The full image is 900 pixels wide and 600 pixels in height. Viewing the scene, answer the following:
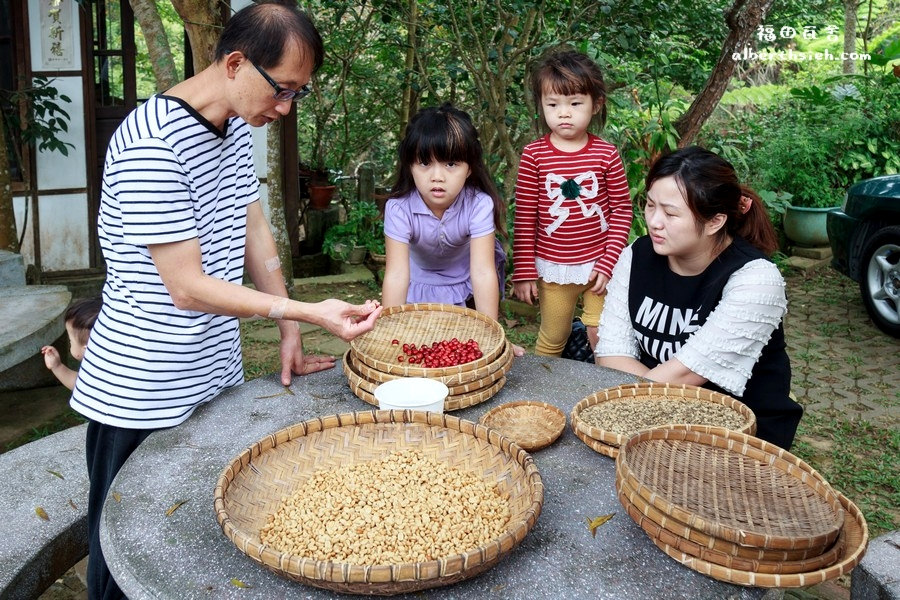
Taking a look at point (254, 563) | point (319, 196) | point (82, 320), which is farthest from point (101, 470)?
point (319, 196)

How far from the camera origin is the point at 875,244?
624 centimetres

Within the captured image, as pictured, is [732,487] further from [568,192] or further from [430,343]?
[568,192]

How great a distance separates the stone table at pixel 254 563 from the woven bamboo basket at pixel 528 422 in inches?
1.3

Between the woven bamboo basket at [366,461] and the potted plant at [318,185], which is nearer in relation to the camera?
the woven bamboo basket at [366,461]

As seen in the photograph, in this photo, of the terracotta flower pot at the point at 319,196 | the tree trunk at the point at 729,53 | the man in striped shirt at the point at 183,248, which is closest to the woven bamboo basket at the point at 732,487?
the man in striped shirt at the point at 183,248

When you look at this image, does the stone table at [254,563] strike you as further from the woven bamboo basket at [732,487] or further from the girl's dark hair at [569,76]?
the girl's dark hair at [569,76]

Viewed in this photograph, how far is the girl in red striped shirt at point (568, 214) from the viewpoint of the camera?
376 centimetres

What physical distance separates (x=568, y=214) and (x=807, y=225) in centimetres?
529

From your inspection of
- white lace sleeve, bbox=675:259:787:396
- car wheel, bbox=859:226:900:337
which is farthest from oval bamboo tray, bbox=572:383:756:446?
car wheel, bbox=859:226:900:337

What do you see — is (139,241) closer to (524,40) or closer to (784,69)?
(524,40)

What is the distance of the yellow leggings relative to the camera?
3947 mm

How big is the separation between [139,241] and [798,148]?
305 inches

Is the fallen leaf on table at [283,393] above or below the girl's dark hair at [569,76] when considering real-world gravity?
below

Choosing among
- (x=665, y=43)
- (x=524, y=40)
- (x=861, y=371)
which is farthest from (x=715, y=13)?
(x=861, y=371)
